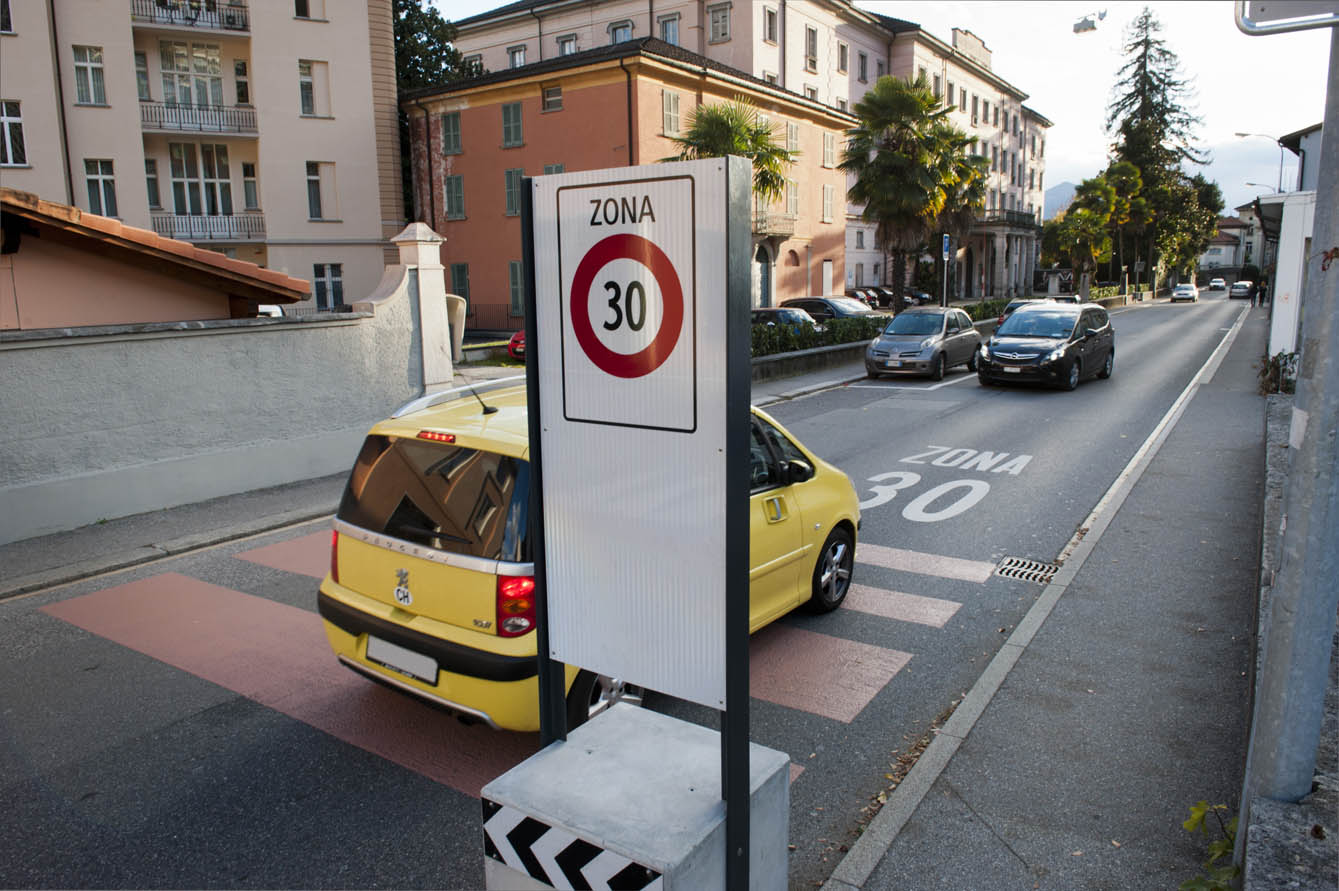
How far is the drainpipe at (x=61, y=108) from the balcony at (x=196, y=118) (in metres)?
2.48

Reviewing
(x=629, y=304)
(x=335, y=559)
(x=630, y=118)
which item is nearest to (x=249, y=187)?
(x=630, y=118)

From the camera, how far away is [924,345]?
70.4 ft

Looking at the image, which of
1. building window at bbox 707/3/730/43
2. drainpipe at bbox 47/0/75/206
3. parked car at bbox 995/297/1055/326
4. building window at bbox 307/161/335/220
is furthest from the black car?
building window at bbox 707/3/730/43

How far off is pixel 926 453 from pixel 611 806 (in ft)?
35.7

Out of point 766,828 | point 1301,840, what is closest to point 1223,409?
point 1301,840

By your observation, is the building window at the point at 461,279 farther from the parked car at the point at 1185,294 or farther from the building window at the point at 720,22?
the parked car at the point at 1185,294

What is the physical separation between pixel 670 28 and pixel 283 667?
47607 mm

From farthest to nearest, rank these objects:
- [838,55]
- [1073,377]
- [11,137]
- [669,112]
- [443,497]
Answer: [838,55]
[669,112]
[11,137]
[1073,377]
[443,497]

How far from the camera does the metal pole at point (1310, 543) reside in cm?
297

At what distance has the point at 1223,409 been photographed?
16406 millimetres

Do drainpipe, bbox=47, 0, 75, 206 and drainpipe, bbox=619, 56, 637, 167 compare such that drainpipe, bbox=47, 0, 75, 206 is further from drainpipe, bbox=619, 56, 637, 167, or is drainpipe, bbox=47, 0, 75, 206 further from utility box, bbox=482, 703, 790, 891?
utility box, bbox=482, 703, 790, 891

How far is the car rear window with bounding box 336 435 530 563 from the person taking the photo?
173 inches

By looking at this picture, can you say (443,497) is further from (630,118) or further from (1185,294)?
(1185,294)

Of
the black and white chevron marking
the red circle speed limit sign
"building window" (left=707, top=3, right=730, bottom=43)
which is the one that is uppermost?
"building window" (left=707, top=3, right=730, bottom=43)
